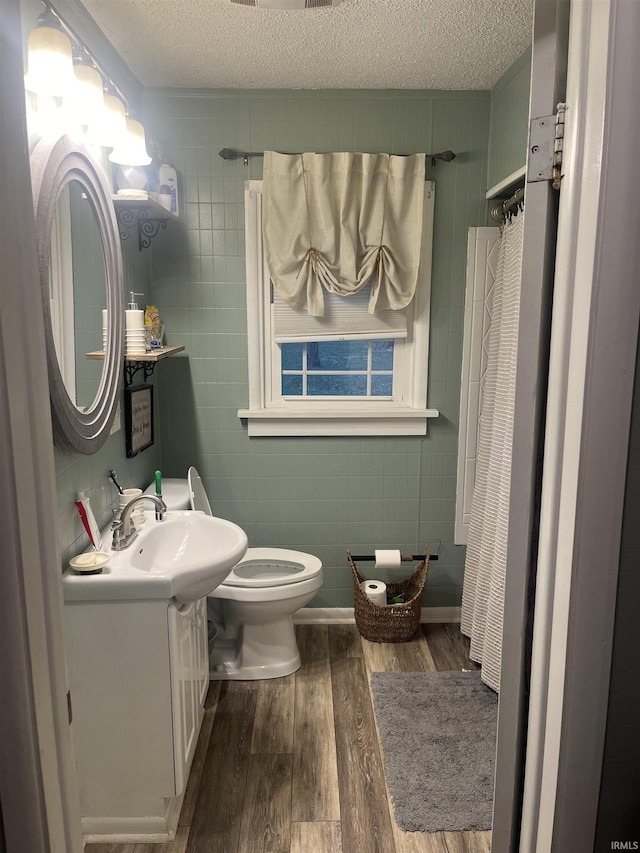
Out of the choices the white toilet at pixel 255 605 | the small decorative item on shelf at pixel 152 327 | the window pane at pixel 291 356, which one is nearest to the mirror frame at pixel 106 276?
the small decorative item on shelf at pixel 152 327

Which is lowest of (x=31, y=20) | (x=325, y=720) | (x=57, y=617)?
(x=325, y=720)

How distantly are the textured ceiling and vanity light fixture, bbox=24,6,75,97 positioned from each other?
2.11 feet

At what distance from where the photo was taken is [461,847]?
181cm

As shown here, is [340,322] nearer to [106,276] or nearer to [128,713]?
[106,276]

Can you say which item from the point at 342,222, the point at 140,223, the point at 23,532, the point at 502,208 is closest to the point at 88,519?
the point at 23,532

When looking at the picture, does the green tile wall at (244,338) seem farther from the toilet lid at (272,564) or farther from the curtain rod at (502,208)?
the toilet lid at (272,564)

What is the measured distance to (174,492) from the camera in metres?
2.69

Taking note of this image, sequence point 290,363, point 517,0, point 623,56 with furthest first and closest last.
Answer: point 290,363
point 517,0
point 623,56

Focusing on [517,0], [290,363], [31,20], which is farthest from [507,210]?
[31,20]

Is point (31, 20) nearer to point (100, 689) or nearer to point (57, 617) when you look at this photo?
point (57, 617)

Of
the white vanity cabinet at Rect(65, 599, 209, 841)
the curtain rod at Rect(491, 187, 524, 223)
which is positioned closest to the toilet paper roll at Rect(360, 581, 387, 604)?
the white vanity cabinet at Rect(65, 599, 209, 841)

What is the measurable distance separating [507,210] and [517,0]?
84 centimetres

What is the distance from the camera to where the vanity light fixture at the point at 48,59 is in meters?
1.47

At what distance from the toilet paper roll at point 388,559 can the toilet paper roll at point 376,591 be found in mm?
97
